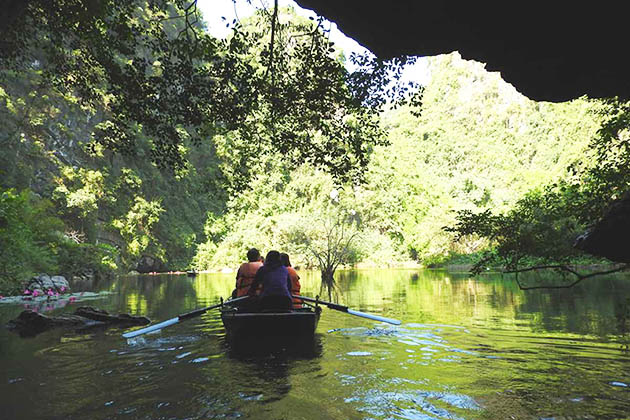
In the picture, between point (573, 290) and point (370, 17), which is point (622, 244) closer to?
point (370, 17)

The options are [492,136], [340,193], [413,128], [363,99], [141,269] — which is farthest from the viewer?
[413,128]

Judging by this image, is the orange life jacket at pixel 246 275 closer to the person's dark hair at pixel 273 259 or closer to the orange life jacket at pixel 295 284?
the orange life jacket at pixel 295 284

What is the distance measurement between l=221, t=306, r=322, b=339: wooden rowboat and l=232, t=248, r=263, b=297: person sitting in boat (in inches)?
60.1

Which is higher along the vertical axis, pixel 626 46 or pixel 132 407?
pixel 626 46

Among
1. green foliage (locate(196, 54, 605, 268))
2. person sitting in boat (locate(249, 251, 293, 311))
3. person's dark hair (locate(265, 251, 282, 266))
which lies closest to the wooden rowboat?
person sitting in boat (locate(249, 251, 293, 311))

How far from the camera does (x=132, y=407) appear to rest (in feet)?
11.1

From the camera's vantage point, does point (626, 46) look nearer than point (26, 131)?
Yes

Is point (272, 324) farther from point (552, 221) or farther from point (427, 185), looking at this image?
point (427, 185)

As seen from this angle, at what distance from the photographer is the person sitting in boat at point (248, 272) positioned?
23.4 ft

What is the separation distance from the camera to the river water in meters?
3.28

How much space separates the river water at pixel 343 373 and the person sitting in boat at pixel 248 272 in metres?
0.83

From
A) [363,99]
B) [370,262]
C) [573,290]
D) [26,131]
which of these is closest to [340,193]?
[370,262]

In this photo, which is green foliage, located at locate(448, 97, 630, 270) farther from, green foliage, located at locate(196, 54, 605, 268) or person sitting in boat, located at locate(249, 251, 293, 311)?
green foliage, located at locate(196, 54, 605, 268)

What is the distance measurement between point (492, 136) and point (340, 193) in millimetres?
32856
